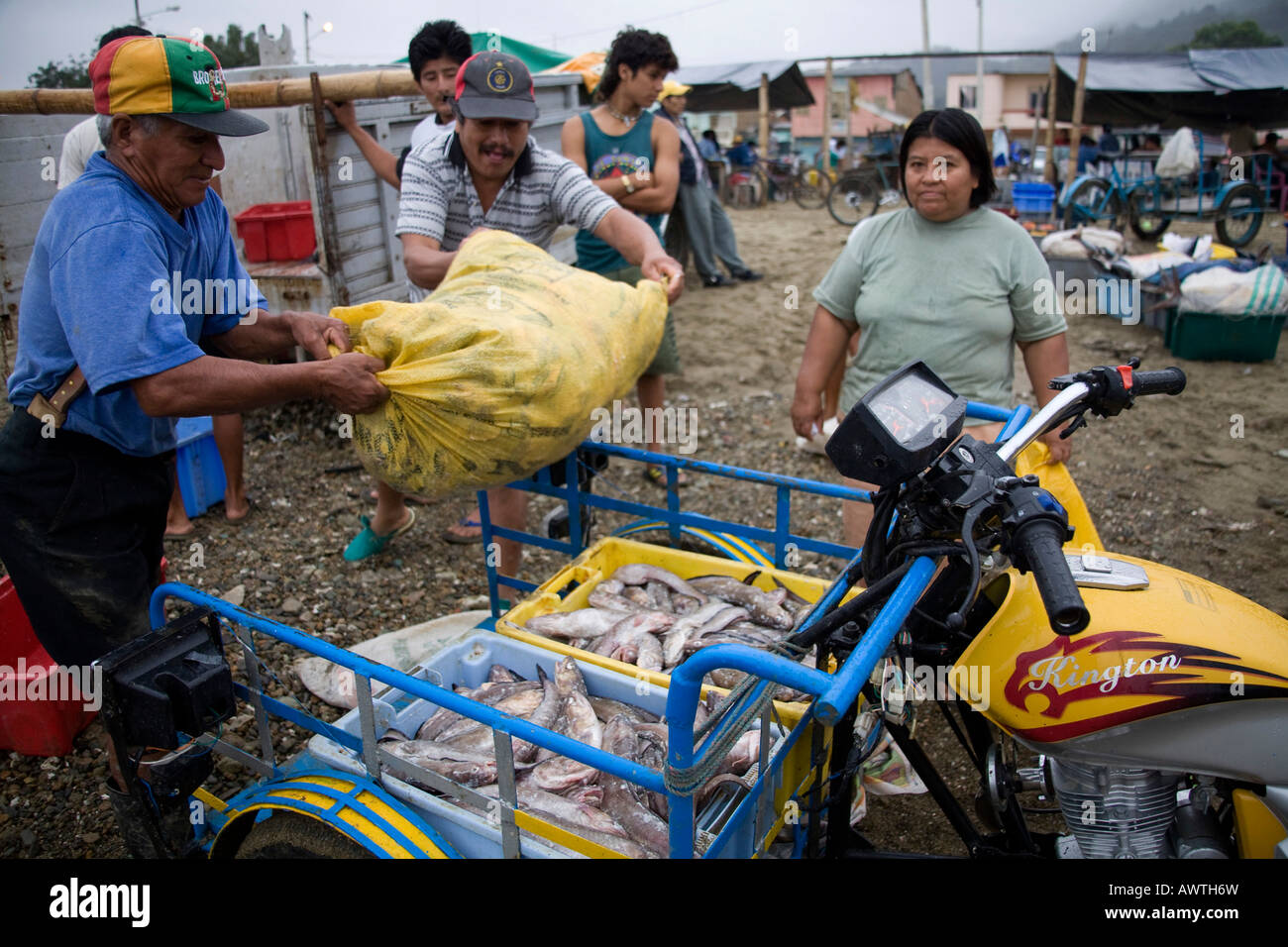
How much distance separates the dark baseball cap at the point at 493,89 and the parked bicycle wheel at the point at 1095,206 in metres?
11.2

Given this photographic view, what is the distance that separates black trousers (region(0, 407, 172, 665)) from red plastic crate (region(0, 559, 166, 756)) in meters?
0.70

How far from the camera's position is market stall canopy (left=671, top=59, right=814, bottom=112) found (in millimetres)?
18797

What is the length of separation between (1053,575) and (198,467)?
4393 mm

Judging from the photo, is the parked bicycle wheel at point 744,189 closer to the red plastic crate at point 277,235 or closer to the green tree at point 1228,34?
the red plastic crate at point 277,235

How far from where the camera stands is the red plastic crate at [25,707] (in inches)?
110

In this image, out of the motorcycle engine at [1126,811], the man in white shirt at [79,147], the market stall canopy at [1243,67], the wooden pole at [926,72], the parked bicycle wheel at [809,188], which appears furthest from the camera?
the wooden pole at [926,72]

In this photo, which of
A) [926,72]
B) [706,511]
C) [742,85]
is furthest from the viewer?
[926,72]

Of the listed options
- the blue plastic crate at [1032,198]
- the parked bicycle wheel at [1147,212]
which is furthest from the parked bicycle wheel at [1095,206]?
the blue plastic crate at [1032,198]

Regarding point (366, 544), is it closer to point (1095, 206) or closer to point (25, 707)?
point (25, 707)

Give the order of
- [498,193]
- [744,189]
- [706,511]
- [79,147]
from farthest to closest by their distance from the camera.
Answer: [744,189] → [706,511] → [79,147] → [498,193]

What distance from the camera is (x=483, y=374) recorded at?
2.08m

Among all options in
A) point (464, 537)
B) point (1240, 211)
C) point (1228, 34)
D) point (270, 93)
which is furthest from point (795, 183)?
point (1228, 34)

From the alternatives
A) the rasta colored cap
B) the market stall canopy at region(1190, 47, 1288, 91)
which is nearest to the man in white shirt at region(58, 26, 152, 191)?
the rasta colored cap
